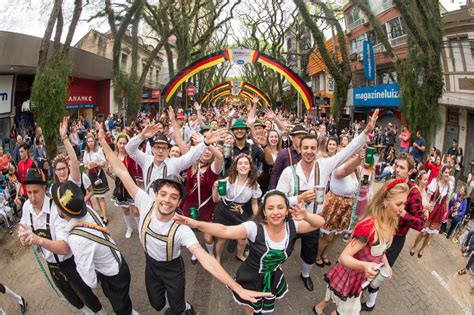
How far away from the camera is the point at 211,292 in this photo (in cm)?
407

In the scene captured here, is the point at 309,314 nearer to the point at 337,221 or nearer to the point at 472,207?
the point at 337,221

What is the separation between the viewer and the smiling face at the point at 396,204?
2760mm

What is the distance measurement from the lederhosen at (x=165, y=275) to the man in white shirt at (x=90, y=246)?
28 centimetres

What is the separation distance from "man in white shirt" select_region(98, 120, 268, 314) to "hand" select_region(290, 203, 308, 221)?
2.55 feet

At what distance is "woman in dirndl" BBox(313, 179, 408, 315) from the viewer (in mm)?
2631

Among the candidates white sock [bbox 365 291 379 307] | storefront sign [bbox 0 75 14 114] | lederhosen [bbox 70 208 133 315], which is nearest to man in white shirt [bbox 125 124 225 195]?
lederhosen [bbox 70 208 133 315]

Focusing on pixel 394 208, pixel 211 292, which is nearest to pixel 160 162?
pixel 211 292

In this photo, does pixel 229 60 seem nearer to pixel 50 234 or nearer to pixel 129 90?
pixel 129 90

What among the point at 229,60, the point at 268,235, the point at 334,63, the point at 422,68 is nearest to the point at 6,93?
the point at 229,60

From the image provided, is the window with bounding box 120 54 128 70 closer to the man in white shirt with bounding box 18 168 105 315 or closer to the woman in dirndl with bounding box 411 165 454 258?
the man in white shirt with bounding box 18 168 105 315

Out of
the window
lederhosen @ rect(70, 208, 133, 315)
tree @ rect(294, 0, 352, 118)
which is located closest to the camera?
lederhosen @ rect(70, 208, 133, 315)

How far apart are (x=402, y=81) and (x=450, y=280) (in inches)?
290

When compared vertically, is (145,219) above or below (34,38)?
below

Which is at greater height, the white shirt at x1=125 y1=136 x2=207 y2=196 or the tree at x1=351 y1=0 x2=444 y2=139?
the tree at x1=351 y1=0 x2=444 y2=139
